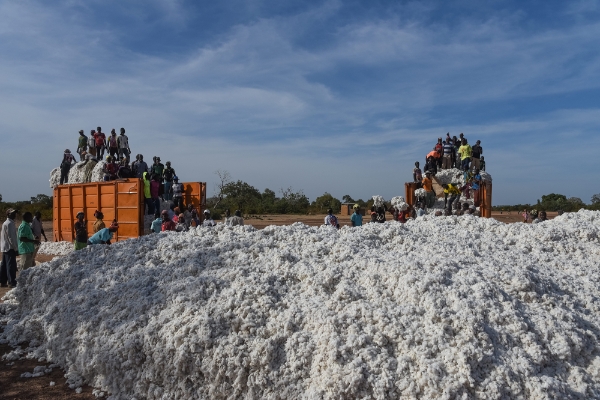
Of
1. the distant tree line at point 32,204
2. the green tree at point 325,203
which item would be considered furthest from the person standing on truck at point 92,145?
the green tree at point 325,203

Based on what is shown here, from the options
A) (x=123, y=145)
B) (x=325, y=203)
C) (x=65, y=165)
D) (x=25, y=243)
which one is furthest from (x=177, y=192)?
(x=325, y=203)

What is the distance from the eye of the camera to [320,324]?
3.50m

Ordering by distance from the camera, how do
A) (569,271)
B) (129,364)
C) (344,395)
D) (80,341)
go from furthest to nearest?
(569,271) < (80,341) < (129,364) < (344,395)

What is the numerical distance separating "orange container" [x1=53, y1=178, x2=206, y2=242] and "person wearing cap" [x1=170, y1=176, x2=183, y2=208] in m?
0.31

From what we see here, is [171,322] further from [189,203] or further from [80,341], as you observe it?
[189,203]

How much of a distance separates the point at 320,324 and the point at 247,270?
108cm

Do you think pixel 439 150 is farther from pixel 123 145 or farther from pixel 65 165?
pixel 65 165

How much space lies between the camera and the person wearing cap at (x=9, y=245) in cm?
722

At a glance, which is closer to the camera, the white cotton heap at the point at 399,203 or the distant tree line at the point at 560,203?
the white cotton heap at the point at 399,203

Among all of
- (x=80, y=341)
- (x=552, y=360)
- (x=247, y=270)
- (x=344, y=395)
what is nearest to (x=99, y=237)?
(x=80, y=341)

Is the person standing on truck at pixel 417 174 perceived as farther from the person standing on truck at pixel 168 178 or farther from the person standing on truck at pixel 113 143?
the person standing on truck at pixel 113 143

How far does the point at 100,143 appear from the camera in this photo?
45.0 ft

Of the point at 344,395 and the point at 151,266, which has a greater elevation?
the point at 151,266

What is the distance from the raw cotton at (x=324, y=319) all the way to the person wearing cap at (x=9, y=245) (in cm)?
250
